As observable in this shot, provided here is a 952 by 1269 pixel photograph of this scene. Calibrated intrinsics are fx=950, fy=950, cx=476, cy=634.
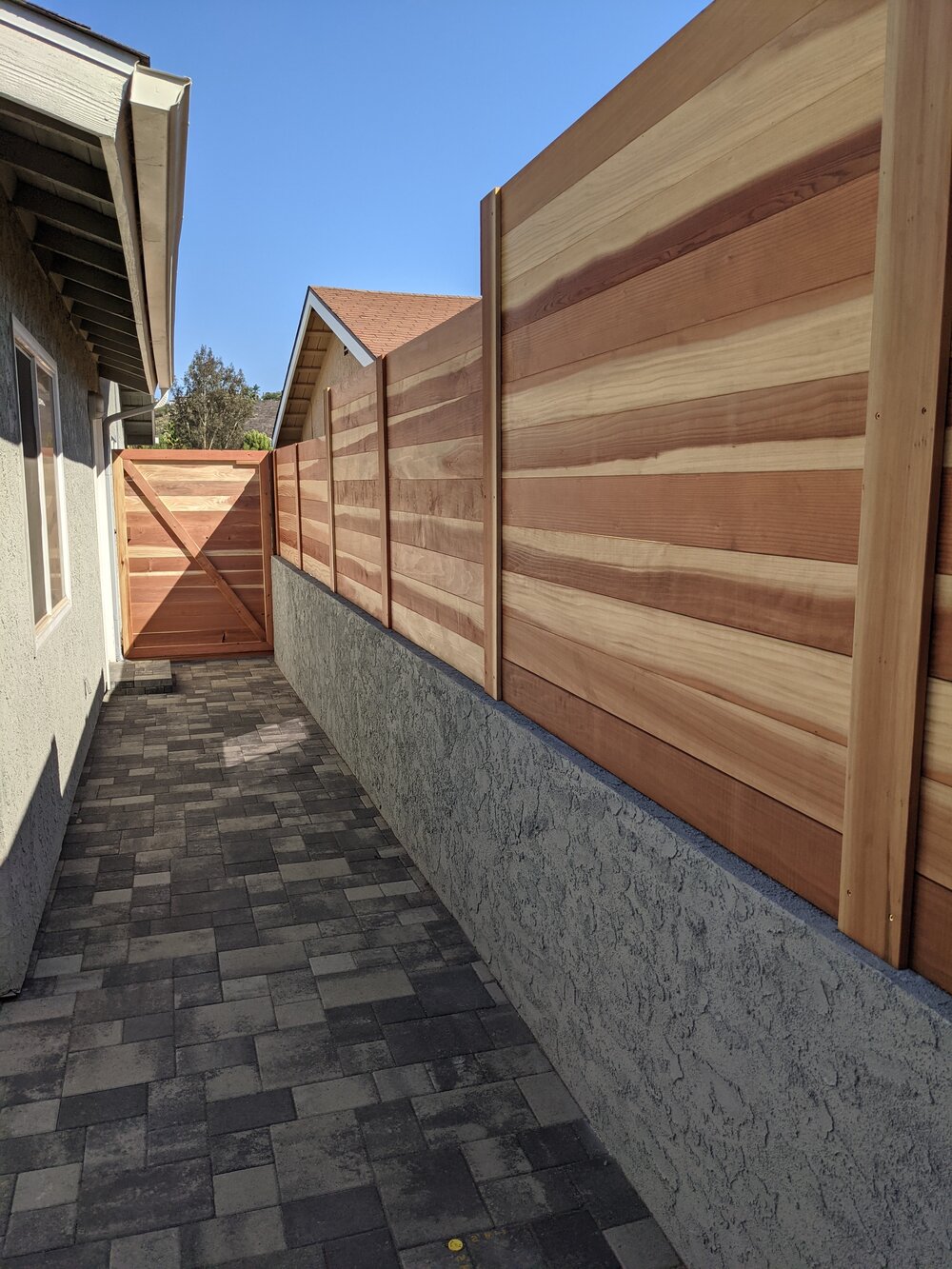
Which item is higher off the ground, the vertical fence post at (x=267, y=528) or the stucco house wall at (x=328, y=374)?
the stucco house wall at (x=328, y=374)

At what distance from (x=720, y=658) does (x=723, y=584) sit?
154 mm

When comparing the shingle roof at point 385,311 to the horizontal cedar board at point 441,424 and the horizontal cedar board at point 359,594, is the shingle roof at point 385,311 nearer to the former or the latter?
the horizontal cedar board at point 359,594

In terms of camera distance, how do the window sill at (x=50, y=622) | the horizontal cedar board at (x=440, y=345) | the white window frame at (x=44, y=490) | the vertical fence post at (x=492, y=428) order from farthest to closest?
the window sill at (x=50, y=622) < the white window frame at (x=44, y=490) < the horizontal cedar board at (x=440, y=345) < the vertical fence post at (x=492, y=428)

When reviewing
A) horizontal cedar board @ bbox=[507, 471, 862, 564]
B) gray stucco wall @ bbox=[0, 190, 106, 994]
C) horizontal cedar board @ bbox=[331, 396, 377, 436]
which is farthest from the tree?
horizontal cedar board @ bbox=[507, 471, 862, 564]

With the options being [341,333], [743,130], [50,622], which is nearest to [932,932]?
[743,130]

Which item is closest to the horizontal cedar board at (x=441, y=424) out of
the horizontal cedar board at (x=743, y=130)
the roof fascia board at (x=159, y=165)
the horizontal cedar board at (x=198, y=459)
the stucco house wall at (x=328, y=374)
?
the horizontal cedar board at (x=743, y=130)

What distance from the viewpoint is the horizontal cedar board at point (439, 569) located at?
371 cm

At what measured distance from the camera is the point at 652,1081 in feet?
7.43

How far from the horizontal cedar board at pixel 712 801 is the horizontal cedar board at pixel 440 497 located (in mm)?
1002

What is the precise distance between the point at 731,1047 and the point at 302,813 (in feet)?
12.5

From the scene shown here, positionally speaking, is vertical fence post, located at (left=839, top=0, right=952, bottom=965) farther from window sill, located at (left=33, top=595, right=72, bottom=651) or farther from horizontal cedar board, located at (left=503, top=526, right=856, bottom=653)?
window sill, located at (left=33, top=595, right=72, bottom=651)

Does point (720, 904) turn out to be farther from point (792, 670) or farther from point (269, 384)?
point (269, 384)

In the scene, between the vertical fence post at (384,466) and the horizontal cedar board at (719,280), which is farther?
the vertical fence post at (384,466)

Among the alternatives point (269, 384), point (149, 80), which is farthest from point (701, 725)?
point (269, 384)
